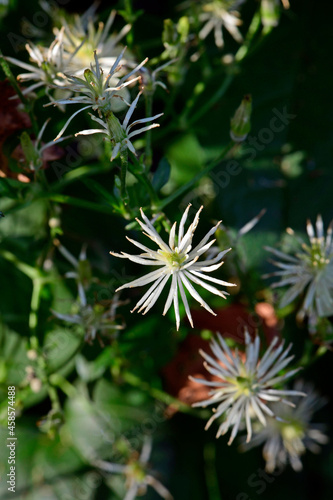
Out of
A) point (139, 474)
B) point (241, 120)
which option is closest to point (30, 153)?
point (241, 120)

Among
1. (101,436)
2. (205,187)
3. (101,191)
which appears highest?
(205,187)

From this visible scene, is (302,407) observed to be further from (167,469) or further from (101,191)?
(101,191)

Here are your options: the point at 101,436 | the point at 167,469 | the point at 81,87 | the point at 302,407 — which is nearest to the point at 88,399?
the point at 101,436

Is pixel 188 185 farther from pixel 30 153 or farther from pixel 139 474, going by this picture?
pixel 139 474

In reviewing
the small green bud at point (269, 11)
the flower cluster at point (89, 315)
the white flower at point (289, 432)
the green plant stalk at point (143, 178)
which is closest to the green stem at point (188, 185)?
the green plant stalk at point (143, 178)

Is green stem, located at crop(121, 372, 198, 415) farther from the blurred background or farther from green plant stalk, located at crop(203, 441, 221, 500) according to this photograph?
green plant stalk, located at crop(203, 441, 221, 500)

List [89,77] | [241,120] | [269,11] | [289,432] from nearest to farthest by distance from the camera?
Answer: [89,77] → [241,120] → [269,11] → [289,432]
